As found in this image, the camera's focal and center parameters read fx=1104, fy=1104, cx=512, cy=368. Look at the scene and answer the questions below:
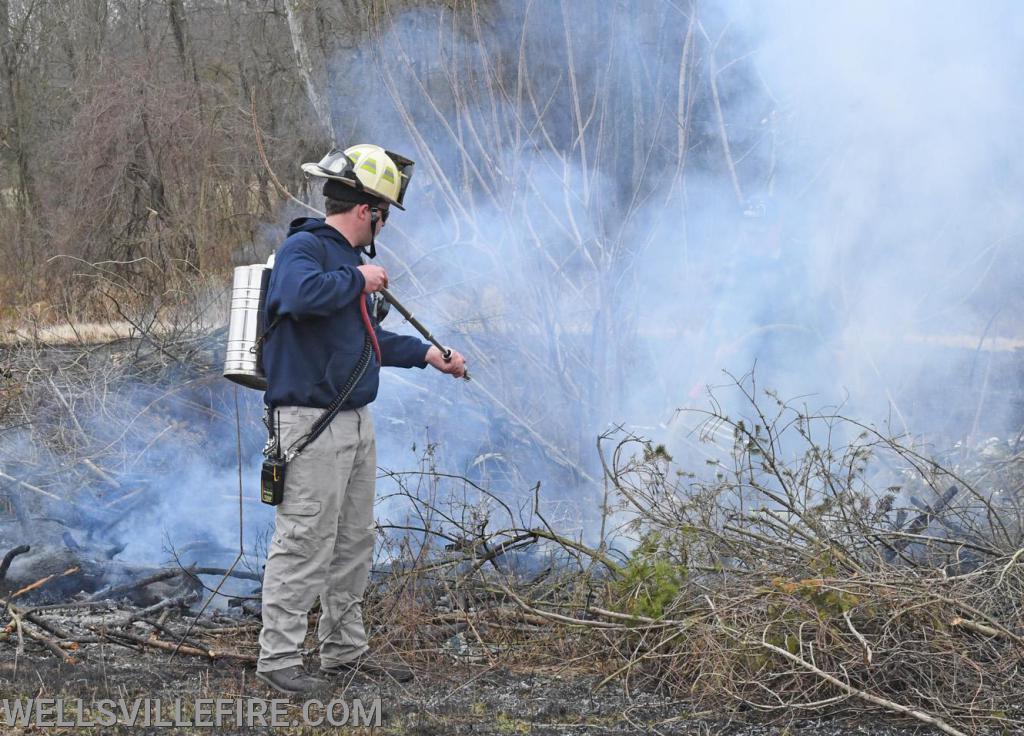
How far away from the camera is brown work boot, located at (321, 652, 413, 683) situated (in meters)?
4.30

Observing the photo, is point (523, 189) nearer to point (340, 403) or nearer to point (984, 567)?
point (340, 403)

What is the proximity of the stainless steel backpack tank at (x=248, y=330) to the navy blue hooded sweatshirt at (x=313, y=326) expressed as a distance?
0.06 meters

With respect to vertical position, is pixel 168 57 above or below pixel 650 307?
above

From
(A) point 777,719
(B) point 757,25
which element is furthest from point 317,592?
(B) point 757,25

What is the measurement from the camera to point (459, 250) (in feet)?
24.3

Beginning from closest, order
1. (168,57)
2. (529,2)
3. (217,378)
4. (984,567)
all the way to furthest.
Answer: (984,567) → (529,2) → (217,378) → (168,57)

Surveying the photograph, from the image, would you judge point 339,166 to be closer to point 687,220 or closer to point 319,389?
point 319,389

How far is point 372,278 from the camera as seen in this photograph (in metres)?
4.12

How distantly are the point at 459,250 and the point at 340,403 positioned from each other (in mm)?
3450

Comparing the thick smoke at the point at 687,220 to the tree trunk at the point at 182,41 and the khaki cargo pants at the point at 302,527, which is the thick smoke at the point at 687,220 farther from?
the tree trunk at the point at 182,41

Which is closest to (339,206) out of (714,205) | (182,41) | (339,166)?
(339,166)

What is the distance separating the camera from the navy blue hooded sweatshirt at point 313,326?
156 inches

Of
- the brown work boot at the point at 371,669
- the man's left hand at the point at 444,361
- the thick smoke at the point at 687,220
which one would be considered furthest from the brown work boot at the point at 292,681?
the thick smoke at the point at 687,220

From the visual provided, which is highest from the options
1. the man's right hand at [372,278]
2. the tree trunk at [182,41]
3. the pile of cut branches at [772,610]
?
the tree trunk at [182,41]
